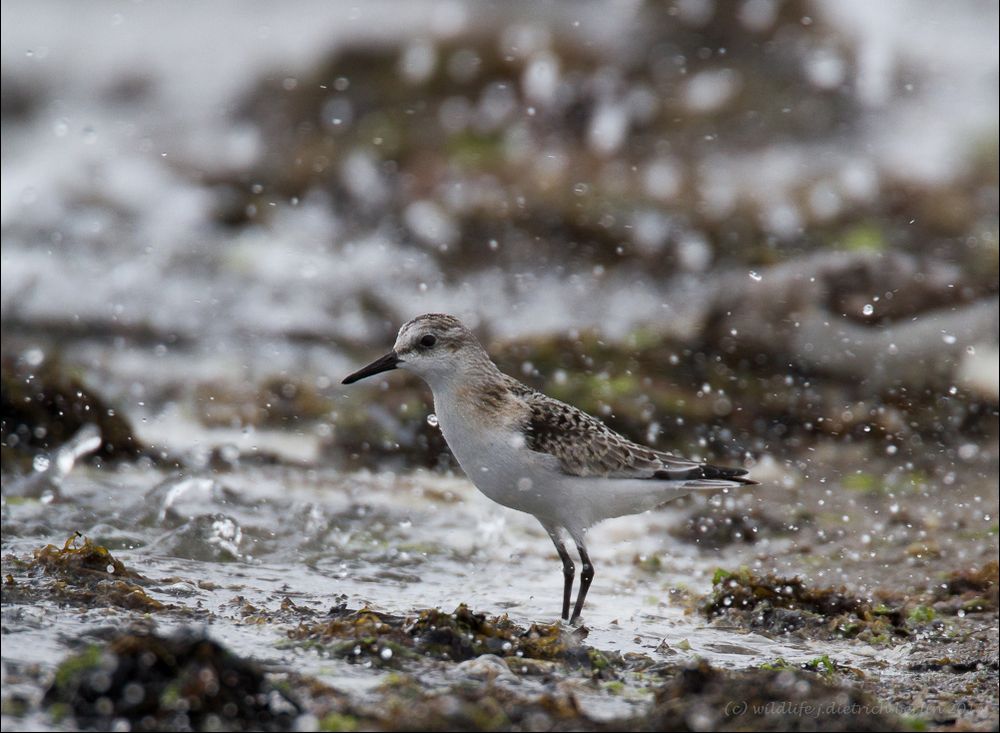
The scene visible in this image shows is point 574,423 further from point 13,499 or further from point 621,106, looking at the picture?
point 621,106

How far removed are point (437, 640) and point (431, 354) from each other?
1.72 m

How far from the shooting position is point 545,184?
14.0 meters

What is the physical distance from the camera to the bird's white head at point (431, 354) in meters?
6.26

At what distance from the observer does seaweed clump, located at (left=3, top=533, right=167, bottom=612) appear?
5.32 m

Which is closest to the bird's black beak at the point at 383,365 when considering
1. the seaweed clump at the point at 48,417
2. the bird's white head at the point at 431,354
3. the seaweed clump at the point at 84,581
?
the bird's white head at the point at 431,354

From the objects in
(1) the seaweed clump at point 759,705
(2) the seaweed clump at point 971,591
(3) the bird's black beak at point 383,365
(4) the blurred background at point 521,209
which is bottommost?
(1) the seaweed clump at point 759,705

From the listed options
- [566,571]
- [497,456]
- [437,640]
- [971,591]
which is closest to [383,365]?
[497,456]

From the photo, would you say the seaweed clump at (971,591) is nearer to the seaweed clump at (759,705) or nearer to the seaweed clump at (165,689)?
the seaweed clump at (759,705)

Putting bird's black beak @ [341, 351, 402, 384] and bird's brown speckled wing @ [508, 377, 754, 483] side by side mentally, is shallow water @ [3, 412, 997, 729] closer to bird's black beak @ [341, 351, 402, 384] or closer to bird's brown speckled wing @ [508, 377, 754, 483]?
bird's brown speckled wing @ [508, 377, 754, 483]

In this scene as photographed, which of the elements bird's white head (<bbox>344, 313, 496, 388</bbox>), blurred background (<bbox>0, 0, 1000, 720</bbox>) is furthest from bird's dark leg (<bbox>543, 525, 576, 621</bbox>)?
bird's white head (<bbox>344, 313, 496, 388</bbox>)

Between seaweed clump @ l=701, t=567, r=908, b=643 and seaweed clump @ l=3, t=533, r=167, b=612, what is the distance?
10.3 feet

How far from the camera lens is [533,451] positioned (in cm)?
613

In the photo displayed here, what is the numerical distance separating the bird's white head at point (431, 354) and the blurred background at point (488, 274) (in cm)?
131

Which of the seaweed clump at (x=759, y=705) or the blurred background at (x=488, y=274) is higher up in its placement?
the blurred background at (x=488, y=274)
